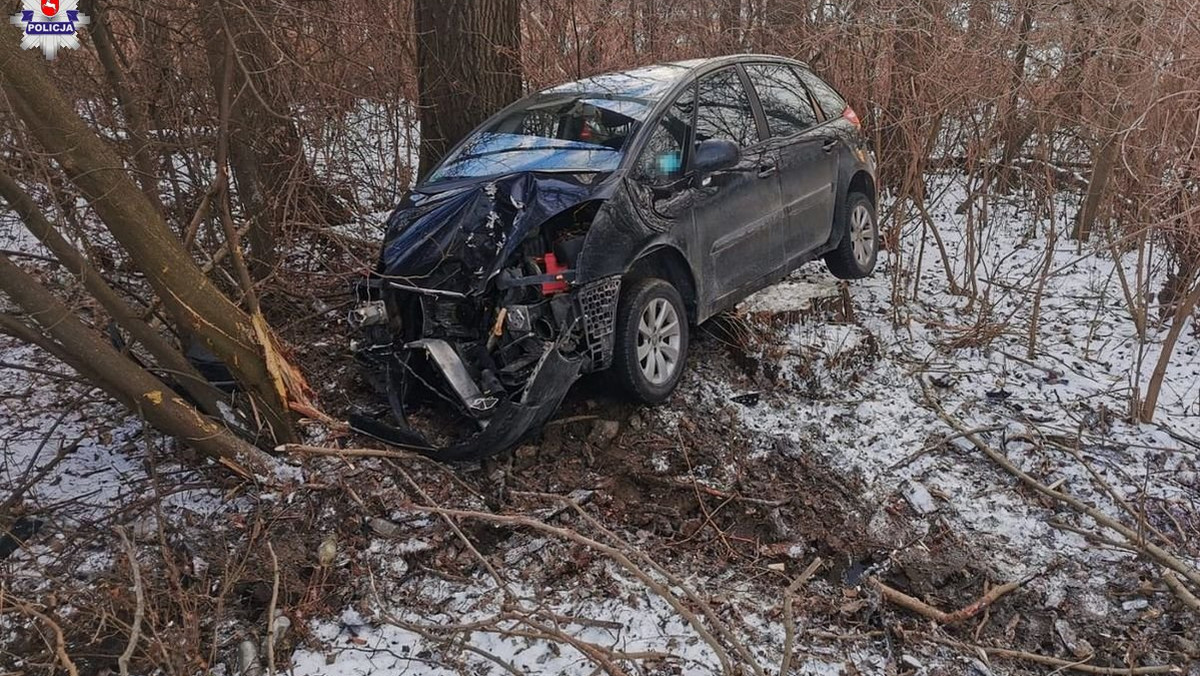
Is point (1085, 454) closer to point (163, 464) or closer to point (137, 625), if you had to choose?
point (137, 625)

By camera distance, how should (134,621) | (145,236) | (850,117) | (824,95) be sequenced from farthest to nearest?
(850,117) → (824,95) → (145,236) → (134,621)

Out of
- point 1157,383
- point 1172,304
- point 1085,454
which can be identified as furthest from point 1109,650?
point 1172,304

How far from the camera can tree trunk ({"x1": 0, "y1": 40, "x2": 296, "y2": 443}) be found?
3.14 meters

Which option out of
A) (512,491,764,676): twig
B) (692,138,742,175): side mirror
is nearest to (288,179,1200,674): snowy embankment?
(512,491,764,676): twig

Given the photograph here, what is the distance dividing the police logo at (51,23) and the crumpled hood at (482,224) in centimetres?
200

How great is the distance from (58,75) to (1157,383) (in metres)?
6.67

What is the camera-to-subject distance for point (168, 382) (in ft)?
13.7

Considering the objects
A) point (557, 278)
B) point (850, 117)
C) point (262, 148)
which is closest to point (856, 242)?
point (850, 117)

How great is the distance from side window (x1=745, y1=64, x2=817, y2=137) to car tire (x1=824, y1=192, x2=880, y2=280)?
79 cm

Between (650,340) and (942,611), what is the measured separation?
1.95 m

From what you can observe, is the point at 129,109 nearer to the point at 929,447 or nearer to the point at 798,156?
the point at 798,156

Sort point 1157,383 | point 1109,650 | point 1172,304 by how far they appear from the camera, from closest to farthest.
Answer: point 1109,650 < point 1157,383 < point 1172,304

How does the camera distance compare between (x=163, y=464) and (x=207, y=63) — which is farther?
(x=207, y=63)

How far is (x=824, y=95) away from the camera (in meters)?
5.94
